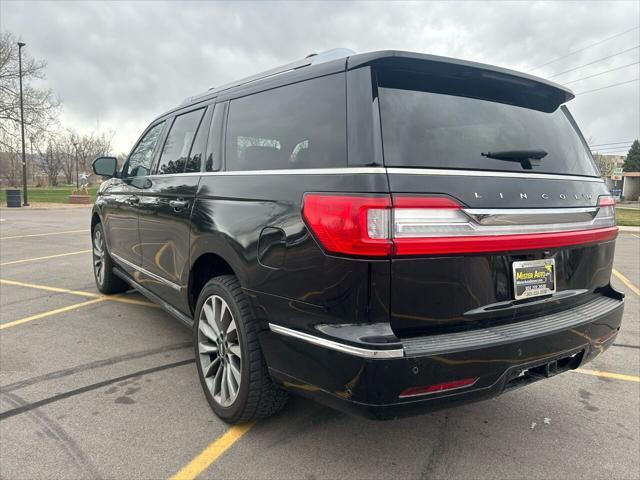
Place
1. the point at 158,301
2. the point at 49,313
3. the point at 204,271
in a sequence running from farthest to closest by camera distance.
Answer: the point at 49,313, the point at 158,301, the point at 204,271

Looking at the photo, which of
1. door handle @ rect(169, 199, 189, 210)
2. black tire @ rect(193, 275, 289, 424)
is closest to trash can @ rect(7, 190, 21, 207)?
door handle @ rect(169, 199, 189, 210)

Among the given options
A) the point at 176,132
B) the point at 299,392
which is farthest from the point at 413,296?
the point at 176,132

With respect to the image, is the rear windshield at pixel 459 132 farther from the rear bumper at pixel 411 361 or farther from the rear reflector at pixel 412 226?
the rear bumper at pixel 411 361

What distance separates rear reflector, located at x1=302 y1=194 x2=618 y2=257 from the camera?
189cm

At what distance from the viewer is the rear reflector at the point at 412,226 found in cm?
189

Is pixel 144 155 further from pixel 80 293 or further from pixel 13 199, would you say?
pixel 13 199

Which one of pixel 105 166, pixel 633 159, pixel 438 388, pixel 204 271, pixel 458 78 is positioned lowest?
pixel 438 388

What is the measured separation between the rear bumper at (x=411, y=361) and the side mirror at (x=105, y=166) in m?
3.30

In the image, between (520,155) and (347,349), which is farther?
(520,155)

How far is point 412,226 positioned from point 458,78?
0.88 m

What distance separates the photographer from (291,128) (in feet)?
8.09

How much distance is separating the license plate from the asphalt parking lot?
37.0 inches

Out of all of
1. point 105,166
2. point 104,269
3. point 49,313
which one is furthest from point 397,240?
point 104,269

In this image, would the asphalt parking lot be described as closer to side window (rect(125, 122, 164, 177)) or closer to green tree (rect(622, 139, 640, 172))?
side window (rect(125, 122, 164, 177))
